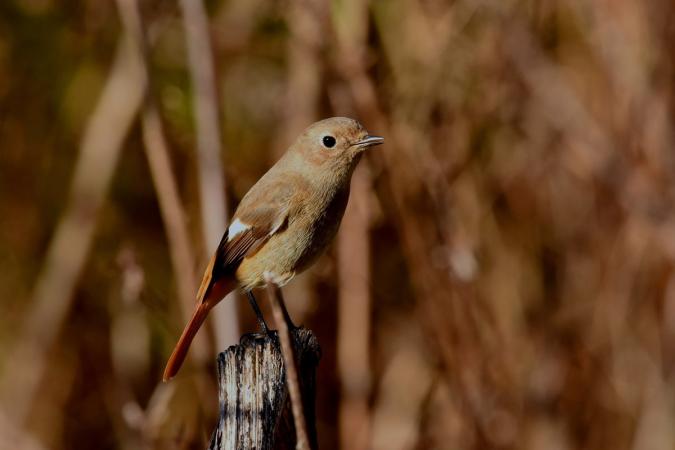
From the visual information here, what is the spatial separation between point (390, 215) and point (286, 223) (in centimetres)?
167

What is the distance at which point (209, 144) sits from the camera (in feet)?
13.2

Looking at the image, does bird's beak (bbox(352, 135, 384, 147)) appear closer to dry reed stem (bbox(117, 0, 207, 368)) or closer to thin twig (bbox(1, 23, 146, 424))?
dry reed stem (bbox(117, 0, 207, 368))

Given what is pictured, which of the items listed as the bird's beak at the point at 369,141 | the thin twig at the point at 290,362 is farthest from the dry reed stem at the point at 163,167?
the thin twig at the point at 290,362

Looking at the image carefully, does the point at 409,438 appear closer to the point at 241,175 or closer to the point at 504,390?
the point at 504,390

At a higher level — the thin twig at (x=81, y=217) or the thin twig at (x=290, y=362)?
the thin twig at (x=81, y=217)

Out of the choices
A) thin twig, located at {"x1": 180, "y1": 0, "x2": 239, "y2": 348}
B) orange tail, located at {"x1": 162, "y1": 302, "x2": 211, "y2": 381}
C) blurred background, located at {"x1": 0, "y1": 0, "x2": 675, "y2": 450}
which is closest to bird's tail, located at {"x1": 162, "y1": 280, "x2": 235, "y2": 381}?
orange tail, located at {"x1": 162, "y1": 302, "x2": 211, "y2": 381}

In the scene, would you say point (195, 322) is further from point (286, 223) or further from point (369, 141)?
point (369, 141)

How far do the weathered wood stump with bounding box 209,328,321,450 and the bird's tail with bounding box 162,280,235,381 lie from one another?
77 cm

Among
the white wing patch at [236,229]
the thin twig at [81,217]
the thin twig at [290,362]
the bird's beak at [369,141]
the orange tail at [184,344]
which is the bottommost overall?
the thin twig at [290,362]

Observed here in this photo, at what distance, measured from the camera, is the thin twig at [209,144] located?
159 inches

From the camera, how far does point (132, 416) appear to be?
403cm

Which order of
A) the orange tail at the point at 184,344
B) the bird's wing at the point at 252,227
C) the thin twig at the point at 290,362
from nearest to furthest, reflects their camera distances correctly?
the thin twig at the point at 290,362 < the orange tail at the point at 184,344 < the bird's wing at the point at 252,227

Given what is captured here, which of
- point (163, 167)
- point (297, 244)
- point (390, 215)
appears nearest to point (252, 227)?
point (297, 244)

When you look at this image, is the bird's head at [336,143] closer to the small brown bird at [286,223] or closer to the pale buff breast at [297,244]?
the small brown bird at [286,223]
